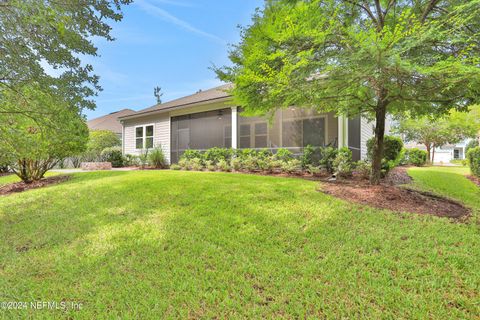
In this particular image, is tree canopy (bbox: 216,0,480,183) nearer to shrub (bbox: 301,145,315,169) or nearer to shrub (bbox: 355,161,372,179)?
shrub (bbox: 355,161,372,179)

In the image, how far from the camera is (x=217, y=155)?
11.8 meters

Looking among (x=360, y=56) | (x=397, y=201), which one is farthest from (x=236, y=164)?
(x=360, y=56)

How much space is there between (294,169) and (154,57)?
31.3ft

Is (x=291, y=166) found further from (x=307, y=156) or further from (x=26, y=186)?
(x=26, y=186)

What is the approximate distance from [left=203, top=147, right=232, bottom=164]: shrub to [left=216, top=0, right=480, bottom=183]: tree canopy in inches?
Result: 204

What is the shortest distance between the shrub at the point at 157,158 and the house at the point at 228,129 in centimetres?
94

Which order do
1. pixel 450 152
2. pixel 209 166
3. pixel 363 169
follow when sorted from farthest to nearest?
1. pixel 450 152
2. pixel 209 166
3. pixel 363 169

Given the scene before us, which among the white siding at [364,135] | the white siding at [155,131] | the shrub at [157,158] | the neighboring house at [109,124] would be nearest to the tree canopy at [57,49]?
the shrub at [157,158]

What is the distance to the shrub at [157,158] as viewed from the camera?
1384cm

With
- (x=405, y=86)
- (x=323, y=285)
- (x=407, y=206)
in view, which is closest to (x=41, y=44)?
(x=323, y=285)

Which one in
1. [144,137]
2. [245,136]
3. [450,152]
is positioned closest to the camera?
[245,136]

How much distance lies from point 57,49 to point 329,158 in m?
8.37

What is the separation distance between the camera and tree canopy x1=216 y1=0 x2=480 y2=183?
3.93m

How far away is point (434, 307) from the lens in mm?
2244
